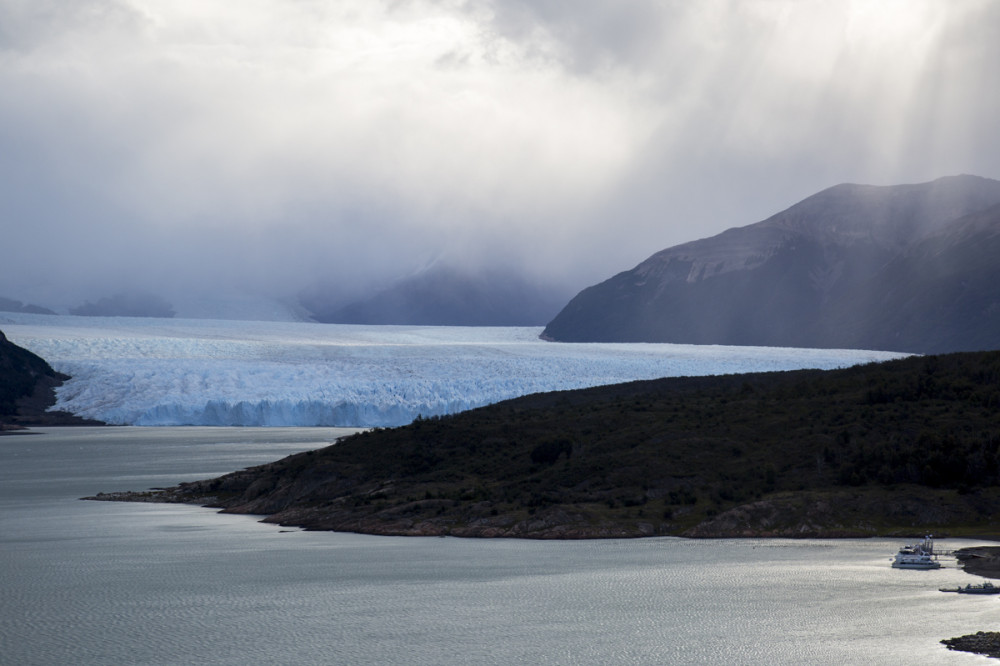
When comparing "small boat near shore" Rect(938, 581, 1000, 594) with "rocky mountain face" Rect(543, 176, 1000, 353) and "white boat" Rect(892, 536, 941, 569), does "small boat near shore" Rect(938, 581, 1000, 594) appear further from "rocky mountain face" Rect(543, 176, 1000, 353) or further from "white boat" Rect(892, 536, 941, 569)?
"rocky mountain face" Rect(543, 176, 1000, 353)

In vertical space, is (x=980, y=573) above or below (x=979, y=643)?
above

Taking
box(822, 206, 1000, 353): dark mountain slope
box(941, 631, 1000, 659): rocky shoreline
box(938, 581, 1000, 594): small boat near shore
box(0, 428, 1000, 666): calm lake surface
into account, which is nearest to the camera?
box(941, 631, 1000, 659): rocky shoreline

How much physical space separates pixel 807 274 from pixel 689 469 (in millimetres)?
142808

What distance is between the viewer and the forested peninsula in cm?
3503

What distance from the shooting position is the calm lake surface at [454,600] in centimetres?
2070

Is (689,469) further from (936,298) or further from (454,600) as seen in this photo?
(936,298)

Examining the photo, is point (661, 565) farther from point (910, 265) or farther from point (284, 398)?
point (910, 265)

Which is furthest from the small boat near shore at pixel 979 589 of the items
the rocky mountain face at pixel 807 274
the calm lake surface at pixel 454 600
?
the rocky mountain face at pixel 807 274

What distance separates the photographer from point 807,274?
577 feet

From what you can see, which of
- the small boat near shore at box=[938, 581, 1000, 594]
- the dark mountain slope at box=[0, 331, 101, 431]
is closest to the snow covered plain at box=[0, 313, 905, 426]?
the dark mountain slope at box=[0, 331, 101, 431]

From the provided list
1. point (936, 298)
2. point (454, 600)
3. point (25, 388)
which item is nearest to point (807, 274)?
point (936, 298)

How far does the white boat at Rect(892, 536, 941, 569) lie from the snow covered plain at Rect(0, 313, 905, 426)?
4785 cm

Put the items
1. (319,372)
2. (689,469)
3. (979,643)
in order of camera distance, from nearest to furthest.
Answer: (979,643), (689,469), (319,372)

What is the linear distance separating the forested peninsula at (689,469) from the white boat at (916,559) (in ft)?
17.5
